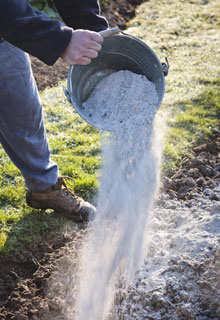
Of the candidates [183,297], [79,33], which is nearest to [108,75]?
[79,33]

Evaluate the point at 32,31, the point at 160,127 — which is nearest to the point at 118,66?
the point at 160,127

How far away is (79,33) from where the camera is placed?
212 centimetres

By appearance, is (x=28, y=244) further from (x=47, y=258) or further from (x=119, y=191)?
(x=119, y=191)

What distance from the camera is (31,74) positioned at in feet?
8.40

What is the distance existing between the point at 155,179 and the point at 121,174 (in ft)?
0.97

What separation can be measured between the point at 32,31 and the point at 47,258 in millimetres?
1457

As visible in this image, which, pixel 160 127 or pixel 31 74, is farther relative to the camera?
pixel 160 127

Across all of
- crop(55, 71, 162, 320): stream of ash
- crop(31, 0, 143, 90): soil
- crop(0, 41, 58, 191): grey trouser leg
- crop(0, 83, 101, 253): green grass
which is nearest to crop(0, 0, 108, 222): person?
crop(0, 41, 58, 191): grey trouser leg

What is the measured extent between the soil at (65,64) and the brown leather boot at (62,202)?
2264 mm

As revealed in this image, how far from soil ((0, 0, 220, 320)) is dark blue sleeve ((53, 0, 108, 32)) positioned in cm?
137

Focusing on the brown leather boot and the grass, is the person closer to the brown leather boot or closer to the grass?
the brown leather boot

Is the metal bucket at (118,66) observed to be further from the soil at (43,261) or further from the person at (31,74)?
the soil at (43,261)

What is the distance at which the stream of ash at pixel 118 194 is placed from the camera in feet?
8.13

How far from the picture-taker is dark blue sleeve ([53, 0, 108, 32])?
2.78 m
